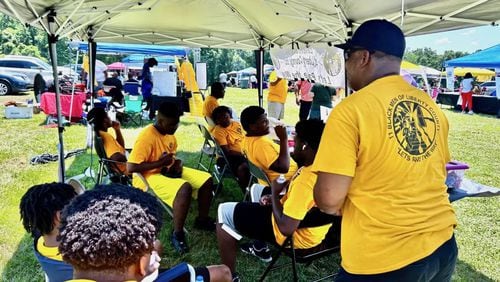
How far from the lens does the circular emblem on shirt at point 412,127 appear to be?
4.53ft

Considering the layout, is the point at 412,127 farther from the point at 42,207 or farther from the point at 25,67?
the point at 25,67

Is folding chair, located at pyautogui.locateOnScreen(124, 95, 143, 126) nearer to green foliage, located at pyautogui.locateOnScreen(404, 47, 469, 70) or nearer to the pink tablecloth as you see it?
the pink tablecloth

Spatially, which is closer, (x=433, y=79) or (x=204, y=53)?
(x=433, y=79)

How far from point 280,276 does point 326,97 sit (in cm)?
509

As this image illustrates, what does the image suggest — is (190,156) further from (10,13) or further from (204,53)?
(204,53)

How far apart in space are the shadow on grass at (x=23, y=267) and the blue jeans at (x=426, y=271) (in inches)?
103

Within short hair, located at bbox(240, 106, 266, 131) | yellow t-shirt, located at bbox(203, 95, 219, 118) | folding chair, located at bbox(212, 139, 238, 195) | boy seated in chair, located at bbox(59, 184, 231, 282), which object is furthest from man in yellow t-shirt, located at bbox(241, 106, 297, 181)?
yellow t-shirt, located at bbox(203, 95, 219, 118)

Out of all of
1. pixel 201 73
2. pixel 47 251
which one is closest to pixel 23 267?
pixel 47 251

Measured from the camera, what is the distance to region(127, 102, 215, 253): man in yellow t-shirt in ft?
11.2

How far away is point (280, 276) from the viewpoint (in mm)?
3162

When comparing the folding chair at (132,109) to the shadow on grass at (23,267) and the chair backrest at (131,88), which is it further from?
the shadow on grass at (23,267)

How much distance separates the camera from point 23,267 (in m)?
3.17

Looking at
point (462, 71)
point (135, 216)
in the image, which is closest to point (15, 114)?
point (135, 216)

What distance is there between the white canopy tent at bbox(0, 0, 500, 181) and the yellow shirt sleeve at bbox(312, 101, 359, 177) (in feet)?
7.37
